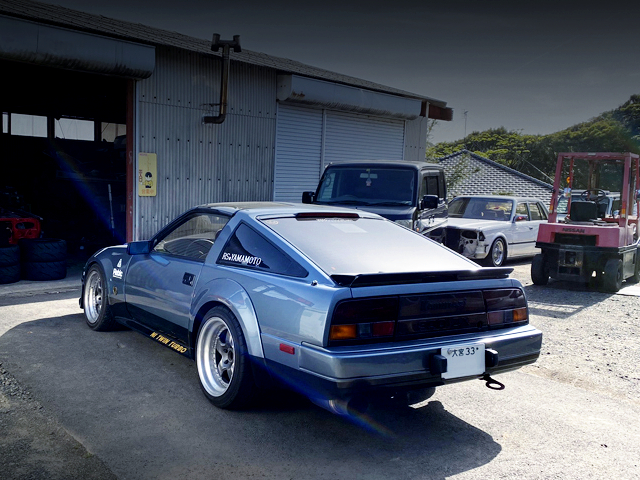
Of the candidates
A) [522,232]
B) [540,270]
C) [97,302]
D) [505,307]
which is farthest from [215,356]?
[522,232]

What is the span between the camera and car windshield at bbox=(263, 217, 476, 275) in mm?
3959

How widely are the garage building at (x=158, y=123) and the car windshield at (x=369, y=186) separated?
2584 mm

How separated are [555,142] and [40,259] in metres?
60.6

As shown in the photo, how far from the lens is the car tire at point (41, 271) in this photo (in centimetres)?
905

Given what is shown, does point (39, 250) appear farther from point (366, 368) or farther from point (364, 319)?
point (366, 368)

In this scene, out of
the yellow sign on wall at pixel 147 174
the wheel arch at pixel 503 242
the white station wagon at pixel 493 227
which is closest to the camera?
the yellow sign on wall at pixel 147 174

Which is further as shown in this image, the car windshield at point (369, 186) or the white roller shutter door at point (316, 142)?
the white roller shutter door at point (316, 142)

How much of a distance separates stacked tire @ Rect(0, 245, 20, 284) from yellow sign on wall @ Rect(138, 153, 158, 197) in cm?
231

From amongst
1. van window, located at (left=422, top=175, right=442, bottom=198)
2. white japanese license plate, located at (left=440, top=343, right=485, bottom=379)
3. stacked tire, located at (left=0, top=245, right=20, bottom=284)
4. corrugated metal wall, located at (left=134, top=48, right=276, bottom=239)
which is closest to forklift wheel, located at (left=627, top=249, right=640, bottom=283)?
van window, located at (left=422, top=175, right=442, bottom=198)

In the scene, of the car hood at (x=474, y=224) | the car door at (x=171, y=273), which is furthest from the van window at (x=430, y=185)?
the car door at (x=171, y=273)

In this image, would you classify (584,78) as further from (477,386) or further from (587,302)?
(477,386)

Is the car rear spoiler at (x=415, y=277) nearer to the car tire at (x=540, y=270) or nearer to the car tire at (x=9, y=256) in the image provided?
the car tire at (x=9, y=256)

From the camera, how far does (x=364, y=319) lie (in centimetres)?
353

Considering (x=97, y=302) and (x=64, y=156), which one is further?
(x=64, y=156)
